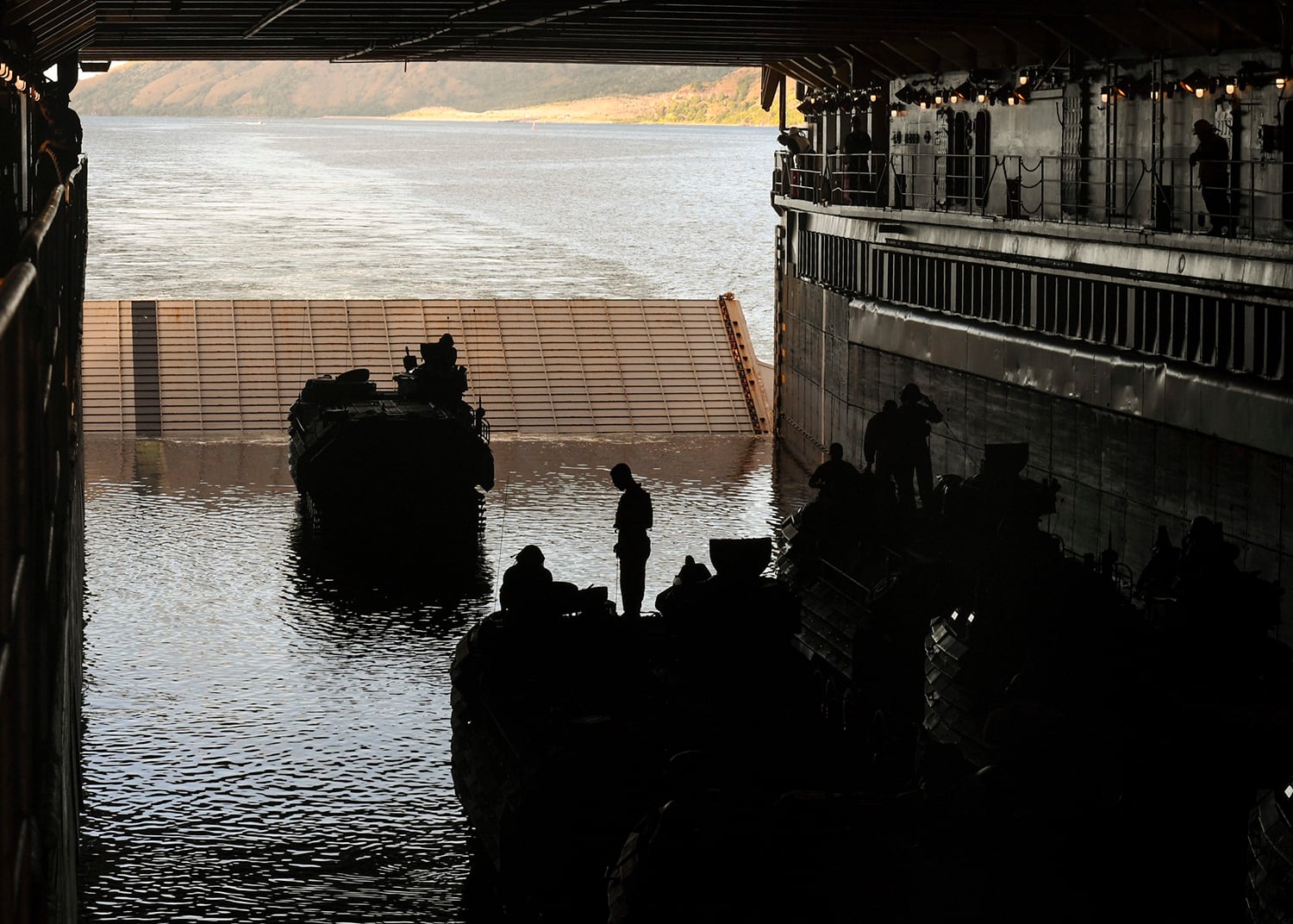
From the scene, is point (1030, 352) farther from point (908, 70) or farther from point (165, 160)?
point (165, 160)

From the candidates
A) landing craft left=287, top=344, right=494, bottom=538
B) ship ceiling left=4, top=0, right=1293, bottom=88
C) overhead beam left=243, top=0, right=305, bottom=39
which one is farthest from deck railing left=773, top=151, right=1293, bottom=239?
overhead beam left=243, top=0, right=305, bottom=39

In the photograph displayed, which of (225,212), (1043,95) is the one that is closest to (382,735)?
(1043,95)

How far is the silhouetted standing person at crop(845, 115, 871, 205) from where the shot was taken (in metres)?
26.2

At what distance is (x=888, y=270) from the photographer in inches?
958

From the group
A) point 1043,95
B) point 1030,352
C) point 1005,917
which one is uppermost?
point 1043,95

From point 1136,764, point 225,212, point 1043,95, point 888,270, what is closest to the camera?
point 1136,764

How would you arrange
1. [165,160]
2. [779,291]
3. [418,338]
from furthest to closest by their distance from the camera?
[165,160] → [418,338] → [779,291]

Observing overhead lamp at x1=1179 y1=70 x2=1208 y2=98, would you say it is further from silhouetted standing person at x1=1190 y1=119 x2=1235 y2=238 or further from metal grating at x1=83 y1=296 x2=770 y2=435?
metal grating at x1=83 y1=296 x2=770 y2=435

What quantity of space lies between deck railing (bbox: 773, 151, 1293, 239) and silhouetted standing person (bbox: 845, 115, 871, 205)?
0.02 m

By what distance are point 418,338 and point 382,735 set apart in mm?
21915

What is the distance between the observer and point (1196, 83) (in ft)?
57.1

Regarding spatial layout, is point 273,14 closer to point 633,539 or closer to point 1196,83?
point 633,539

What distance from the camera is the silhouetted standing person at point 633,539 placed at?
16188 mm

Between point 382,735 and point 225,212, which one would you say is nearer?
point 382,735
